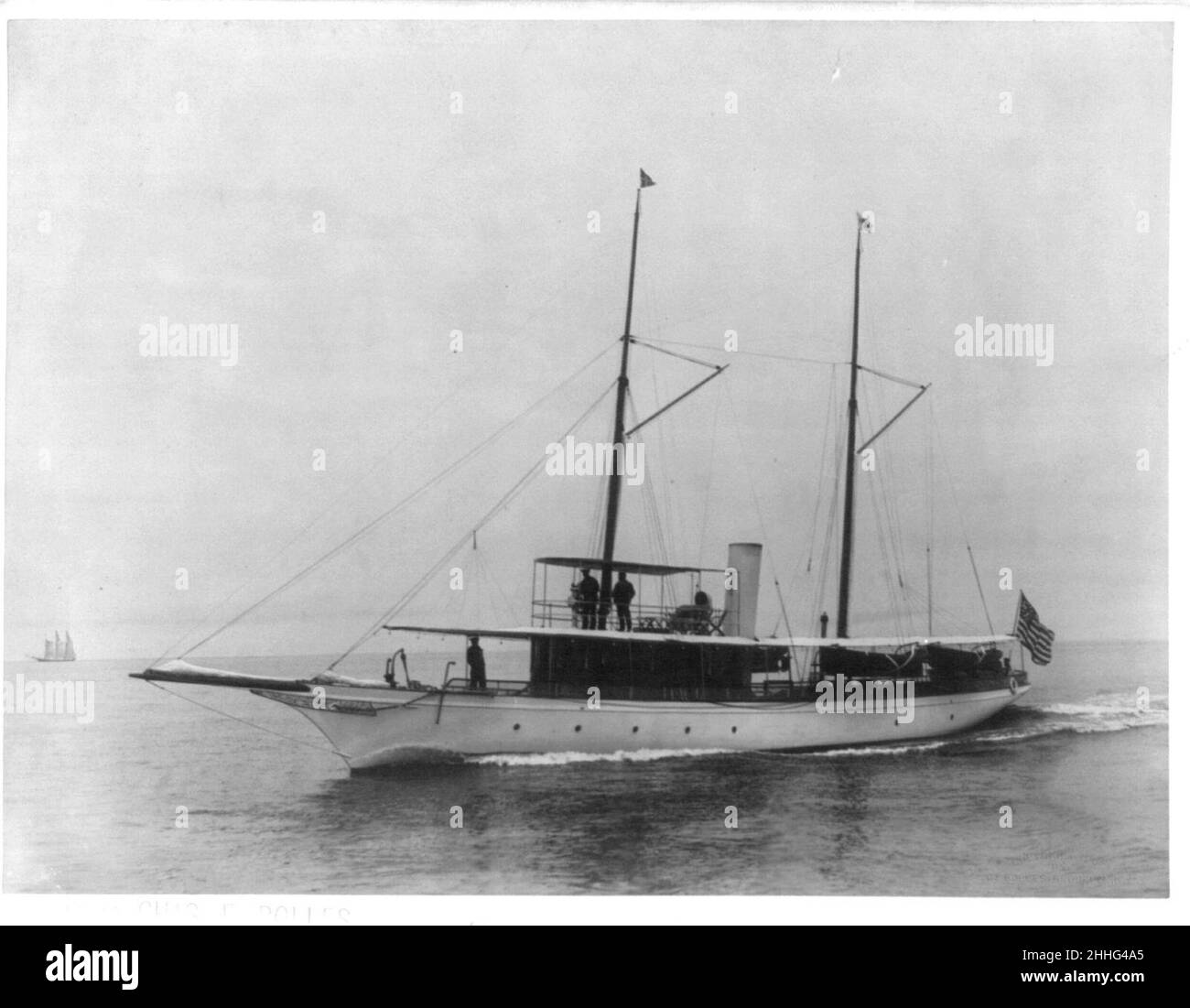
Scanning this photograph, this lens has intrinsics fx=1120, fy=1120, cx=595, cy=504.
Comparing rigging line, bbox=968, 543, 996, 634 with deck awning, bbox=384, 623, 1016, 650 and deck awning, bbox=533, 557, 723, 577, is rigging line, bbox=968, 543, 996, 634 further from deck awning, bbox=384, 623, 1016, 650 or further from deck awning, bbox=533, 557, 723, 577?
deck awning, bbox=533, 557, 723, 577

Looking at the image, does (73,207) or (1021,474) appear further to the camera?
(1021,474)

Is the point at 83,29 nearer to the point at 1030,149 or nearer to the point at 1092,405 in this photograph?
the point at 1030,149

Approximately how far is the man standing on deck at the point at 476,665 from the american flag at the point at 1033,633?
30.7 feet

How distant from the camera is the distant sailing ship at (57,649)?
1532 centimetres

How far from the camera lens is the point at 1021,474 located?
55.3ft

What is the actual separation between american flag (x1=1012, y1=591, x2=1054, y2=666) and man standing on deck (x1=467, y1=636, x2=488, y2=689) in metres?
9.35

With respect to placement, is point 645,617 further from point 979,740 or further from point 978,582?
point 979,740

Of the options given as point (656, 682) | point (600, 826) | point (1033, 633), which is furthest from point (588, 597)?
point (1033, 633)

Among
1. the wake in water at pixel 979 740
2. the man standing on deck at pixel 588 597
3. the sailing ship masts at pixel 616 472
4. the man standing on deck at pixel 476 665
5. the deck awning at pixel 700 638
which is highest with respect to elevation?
the sailing ship masts at pixel 616 472

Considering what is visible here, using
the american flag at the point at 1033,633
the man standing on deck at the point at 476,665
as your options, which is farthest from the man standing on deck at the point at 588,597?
the american flag at the point at 1033,633

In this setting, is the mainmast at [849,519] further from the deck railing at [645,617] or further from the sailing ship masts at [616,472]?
the sailing ship masts at [616,472]

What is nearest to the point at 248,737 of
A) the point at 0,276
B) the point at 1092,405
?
the point at 0,276

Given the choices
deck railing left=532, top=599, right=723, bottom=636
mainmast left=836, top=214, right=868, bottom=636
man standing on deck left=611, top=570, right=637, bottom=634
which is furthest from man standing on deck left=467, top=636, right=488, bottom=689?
mainmast left=836, top=214, right=868, bottom=636
